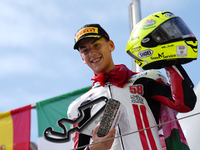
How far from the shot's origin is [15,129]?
3.68 metres

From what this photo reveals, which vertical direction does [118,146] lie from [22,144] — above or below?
below

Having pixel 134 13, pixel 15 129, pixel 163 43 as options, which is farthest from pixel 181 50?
pixel 15 129

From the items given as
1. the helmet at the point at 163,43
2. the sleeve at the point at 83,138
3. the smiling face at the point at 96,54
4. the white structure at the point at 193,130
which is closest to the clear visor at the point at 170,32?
the helmet at the point at 163,43

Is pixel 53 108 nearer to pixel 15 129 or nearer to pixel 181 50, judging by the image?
pixel 15 129

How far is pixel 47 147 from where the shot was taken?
337cm

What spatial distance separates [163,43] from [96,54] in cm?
59

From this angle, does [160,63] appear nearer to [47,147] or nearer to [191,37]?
[191,37]

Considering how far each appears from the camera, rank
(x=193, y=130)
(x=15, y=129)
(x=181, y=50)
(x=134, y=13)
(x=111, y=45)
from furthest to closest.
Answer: (x=134, y=13) < (x=15, y=129) < (x=193, y=130) < (x=111, y=45) < (x=181, y=50)

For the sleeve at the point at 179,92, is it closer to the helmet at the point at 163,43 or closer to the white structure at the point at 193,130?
the helmet at the point at 163,43

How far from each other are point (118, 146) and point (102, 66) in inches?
22.1

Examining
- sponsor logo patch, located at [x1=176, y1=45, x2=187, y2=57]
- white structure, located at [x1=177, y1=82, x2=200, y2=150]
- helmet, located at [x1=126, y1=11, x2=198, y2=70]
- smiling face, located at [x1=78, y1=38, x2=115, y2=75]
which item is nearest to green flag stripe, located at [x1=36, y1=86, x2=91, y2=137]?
white structure, located at [x1=177, y1=82, x2=200, y2=150]

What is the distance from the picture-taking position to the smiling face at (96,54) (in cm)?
225

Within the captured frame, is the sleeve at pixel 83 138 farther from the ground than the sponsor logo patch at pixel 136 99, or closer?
closer

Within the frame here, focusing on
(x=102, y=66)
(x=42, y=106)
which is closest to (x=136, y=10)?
(x=42, y=106)
